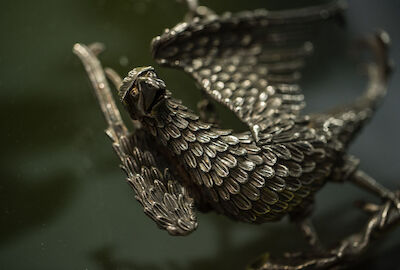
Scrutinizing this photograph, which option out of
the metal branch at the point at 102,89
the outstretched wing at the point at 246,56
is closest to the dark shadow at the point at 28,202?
the metal branch at the point at 102,89

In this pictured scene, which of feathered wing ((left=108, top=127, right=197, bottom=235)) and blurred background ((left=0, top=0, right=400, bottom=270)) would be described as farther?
blurred background ((left=0, top=0, right=400, bottom=270))

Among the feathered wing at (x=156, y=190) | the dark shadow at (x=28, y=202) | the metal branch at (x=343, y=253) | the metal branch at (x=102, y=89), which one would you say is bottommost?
the metal branch at (x=343, y=253)

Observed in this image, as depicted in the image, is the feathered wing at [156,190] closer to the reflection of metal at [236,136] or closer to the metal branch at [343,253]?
the reflection of metal at [236,136]

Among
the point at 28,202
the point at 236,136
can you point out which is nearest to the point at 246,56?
the point at 236,136

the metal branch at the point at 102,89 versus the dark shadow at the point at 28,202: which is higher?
the metal branch at the point at 102,89

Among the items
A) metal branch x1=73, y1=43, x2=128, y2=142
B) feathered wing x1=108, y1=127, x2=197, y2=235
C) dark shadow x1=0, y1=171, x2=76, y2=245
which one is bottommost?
dark shadow x1=0, y1=171, x2=76, y2=245

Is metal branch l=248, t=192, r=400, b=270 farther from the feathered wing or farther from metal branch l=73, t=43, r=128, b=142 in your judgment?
metal branch l=73, t=43, r=128, b=142

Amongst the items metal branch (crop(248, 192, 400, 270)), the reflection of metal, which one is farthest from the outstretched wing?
metal branch (crop(248, 192, 400, 270))
